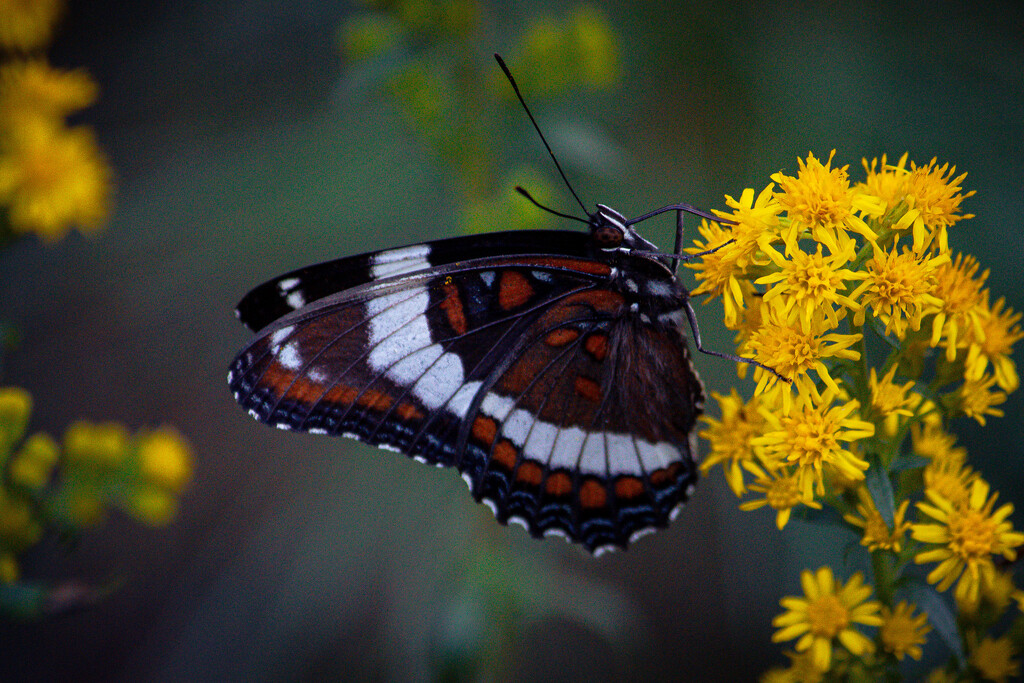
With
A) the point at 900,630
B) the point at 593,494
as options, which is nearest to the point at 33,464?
the point at 593,494

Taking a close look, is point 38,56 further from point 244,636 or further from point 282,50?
point 244,636

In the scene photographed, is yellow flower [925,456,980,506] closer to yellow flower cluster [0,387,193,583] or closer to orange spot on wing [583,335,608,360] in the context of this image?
orange spot on wing [583,335,608,360]

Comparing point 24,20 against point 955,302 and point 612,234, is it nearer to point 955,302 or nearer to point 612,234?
point 612,234

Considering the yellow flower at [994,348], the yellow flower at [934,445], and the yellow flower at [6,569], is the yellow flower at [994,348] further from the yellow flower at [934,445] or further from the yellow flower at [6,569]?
the yellow flower at [6,569]

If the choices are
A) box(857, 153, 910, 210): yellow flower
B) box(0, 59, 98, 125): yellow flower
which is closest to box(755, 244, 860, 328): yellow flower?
box(857, 153, 910, 210): yellow flower

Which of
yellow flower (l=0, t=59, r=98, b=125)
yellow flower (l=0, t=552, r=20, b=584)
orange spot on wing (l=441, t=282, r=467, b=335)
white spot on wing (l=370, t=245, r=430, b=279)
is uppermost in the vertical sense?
yellow flower (l=0, t=59, r=98, b=125)

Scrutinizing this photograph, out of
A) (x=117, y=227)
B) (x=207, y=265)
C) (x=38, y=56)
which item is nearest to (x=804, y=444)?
(x=38, y=56)
